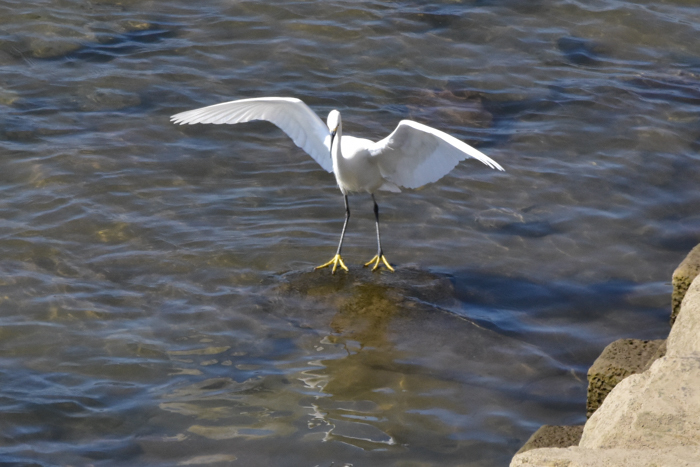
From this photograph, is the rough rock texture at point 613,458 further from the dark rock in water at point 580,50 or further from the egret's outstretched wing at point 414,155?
the dark rock in water at point 580,50

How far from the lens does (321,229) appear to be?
20.2 ft

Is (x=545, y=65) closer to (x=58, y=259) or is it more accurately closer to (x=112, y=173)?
(x=112, y=173)

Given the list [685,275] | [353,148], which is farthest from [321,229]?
[685,275]

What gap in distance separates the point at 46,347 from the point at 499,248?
10.4 ft

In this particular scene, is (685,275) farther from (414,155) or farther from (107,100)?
(107,100)

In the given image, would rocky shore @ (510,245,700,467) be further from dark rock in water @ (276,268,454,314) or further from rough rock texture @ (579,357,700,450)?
dark rock in water @ (276,268,454,314)

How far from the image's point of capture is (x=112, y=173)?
6.53 metres

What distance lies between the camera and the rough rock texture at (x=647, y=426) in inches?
85.7

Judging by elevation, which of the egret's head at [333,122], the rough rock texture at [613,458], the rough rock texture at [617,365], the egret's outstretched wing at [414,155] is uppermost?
the egret's head at [333,122]

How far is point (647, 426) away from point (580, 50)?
7.59 metres

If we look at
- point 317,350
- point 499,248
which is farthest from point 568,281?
point 317,350

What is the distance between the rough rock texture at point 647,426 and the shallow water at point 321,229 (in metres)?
1.32

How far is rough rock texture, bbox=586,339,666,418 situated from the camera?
323 cm

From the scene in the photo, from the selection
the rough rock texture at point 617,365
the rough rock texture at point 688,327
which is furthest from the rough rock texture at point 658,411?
the rough rock texture at point 617,365
